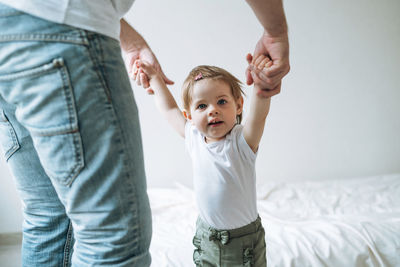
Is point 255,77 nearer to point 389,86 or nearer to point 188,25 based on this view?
point 188,25

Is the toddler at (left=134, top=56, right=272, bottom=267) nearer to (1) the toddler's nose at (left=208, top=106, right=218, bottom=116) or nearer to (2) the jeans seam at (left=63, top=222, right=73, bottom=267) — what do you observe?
(1) the toddler's nose at (left=208, top=106, right=218, bottom=116)

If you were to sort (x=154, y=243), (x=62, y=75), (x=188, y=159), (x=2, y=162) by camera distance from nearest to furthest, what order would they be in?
(x=62, y=75)
(x=154, y=243)
(x=2, y=162)
(x=188, y=159)

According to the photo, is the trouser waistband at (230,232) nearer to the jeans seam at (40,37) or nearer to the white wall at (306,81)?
the jeans seam at (40,37)

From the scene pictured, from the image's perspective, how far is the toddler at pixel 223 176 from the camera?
2.87ft

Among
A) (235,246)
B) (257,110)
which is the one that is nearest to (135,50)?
(257,110)

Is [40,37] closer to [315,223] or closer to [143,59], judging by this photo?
[143,59]

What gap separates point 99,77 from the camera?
1.50 feet

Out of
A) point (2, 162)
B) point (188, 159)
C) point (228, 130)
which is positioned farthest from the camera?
point (188, 159)

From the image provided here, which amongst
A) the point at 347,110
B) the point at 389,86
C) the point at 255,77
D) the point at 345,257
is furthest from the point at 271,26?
the point at 389,86

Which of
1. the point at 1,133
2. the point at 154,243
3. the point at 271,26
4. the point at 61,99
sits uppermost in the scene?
the point at 271,26

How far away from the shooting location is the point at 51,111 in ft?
1.45

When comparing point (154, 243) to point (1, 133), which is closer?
point (1, 133)

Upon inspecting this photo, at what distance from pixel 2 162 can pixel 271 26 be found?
1.84 m

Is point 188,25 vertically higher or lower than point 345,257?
higher
